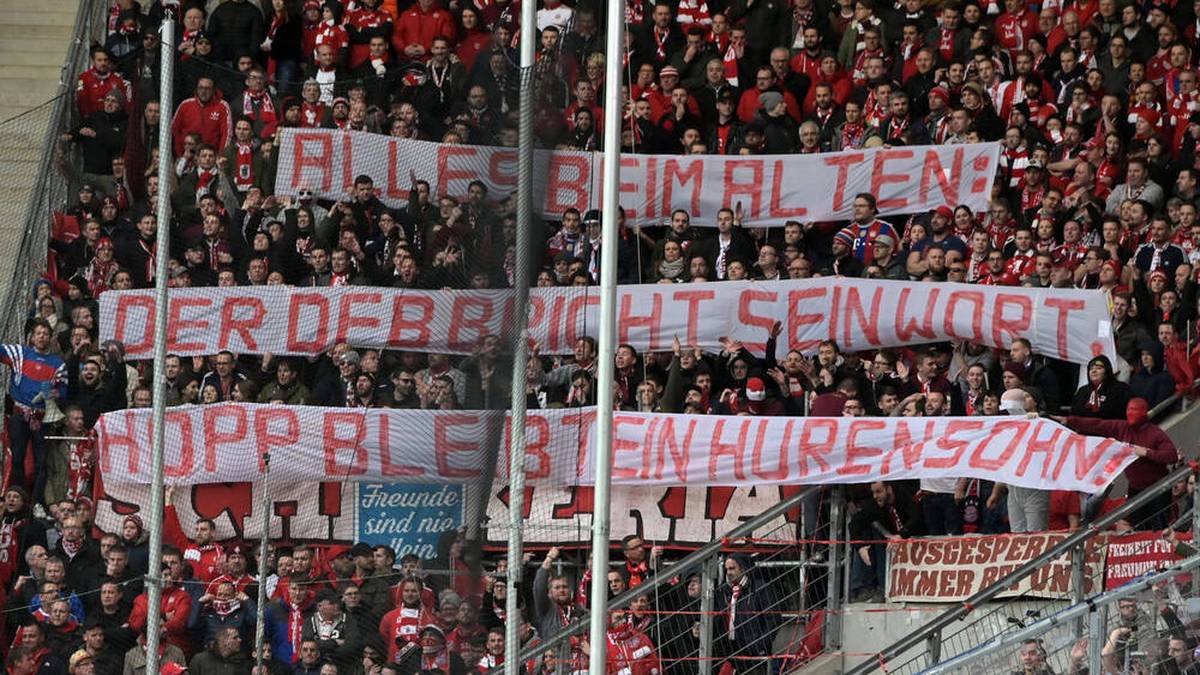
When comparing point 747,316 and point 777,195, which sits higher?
point 777,195

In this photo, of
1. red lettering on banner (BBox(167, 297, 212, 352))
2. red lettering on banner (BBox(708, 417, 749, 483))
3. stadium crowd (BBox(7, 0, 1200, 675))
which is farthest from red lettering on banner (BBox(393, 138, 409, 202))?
red lettering on banner (BBox(708, 417, 749, 483))

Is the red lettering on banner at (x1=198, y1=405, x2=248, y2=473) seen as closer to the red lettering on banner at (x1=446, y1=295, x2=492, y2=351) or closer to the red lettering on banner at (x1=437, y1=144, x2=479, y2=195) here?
the red lettering on banner at (x1=437, y1=144, x2=479, y2=195)

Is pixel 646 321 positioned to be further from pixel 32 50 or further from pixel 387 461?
pixel 32 50

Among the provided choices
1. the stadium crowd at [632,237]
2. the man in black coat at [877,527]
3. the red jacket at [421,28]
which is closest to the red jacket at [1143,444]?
the stadium crowd at [632,237]

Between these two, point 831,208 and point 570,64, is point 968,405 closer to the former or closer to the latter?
point 831,208

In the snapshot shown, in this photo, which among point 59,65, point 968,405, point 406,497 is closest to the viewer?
point 406,497

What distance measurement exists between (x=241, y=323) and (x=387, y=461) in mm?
6823

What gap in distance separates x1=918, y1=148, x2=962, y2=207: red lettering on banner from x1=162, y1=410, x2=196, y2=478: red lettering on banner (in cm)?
594

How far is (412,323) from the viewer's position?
1096 cm

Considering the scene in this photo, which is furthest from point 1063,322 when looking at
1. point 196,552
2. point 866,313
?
point 196,552

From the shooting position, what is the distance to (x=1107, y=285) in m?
16.6

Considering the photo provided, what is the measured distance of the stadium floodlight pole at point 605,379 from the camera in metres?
10.5

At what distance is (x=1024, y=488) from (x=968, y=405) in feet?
3.13

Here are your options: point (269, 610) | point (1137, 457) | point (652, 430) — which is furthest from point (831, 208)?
→ point (269, 610)
